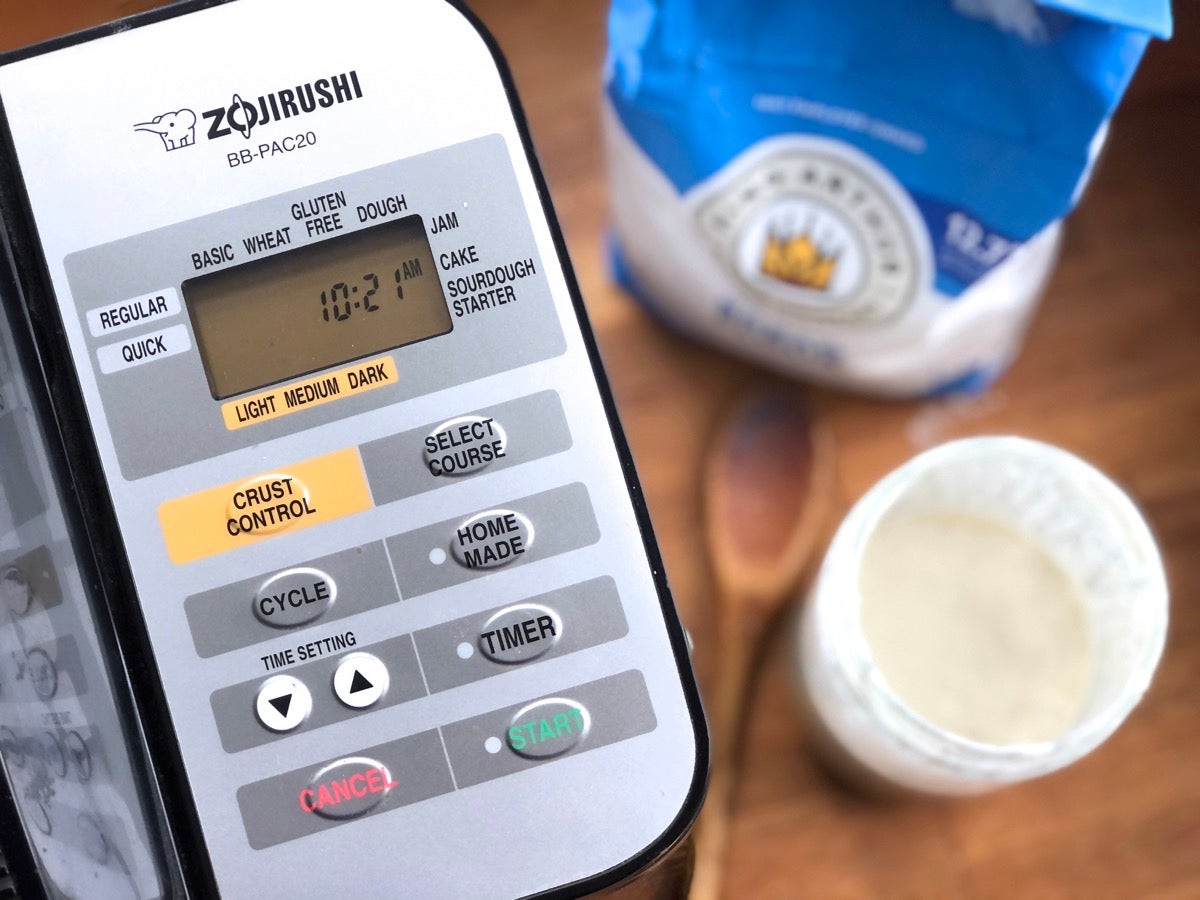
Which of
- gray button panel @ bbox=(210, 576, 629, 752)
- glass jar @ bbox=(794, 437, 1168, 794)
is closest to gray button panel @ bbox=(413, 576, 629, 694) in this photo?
gray button panel @ bbox=(210, 576, 629, 752)

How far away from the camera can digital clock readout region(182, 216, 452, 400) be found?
349 millimetres

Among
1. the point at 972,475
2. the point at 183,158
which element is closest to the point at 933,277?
the point at 972,475

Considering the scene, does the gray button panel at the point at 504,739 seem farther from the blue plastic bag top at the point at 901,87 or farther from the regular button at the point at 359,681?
the blue plastic bag top at the point at 901,87

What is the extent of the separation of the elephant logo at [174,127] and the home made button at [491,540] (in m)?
0.15

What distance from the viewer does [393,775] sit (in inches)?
13.5

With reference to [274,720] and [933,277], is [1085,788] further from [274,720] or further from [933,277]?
[274,720]

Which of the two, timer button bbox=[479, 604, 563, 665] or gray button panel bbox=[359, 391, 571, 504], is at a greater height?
gray button panel bbox=[359, 391, 571, 504]

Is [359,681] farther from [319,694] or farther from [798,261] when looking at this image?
[798,261]

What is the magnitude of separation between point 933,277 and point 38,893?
1.43 ft

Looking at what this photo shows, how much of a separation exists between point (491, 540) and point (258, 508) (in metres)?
0.07

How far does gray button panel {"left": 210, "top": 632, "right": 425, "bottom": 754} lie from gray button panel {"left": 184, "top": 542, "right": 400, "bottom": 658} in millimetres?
12

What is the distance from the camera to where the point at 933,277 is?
0.53 meters

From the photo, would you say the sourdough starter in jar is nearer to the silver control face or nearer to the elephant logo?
the silver control face

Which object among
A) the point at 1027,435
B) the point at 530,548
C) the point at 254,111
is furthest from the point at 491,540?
the point at 1027,435
